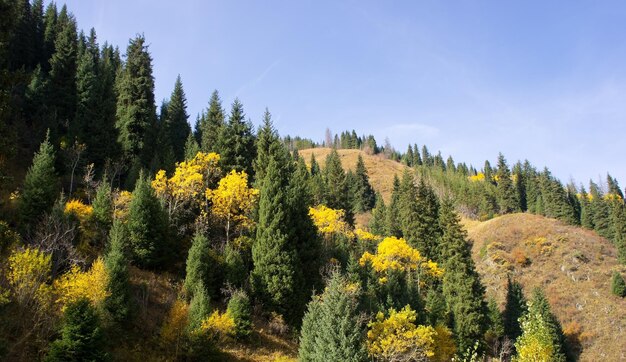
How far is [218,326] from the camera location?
28109mm

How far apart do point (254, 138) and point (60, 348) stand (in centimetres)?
3649

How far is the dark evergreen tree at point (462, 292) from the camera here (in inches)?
1976

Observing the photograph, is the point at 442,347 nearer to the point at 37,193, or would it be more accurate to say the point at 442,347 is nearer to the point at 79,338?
the point at 79,338

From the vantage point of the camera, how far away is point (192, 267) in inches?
1266

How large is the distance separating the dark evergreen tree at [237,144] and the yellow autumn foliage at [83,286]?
24.3 metres

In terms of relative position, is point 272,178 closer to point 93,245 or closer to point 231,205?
point 231,205

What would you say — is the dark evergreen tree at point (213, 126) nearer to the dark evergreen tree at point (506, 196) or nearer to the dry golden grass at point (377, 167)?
the dry golden grass at point (377, 167)

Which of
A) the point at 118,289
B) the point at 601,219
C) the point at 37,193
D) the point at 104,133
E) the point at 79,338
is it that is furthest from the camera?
the point at 601,219

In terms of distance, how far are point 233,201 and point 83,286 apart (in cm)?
1819

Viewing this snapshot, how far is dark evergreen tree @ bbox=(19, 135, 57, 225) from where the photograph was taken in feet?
106

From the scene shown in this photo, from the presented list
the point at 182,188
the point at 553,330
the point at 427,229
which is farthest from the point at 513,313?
the point at 182,188

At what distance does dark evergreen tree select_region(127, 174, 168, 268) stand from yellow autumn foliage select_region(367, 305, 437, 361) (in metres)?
17.8

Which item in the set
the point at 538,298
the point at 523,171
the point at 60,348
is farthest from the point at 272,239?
the point at 523,171


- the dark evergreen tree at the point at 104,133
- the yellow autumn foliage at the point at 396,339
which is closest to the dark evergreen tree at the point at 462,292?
the yellow autumn foliage at the point at 396,339
